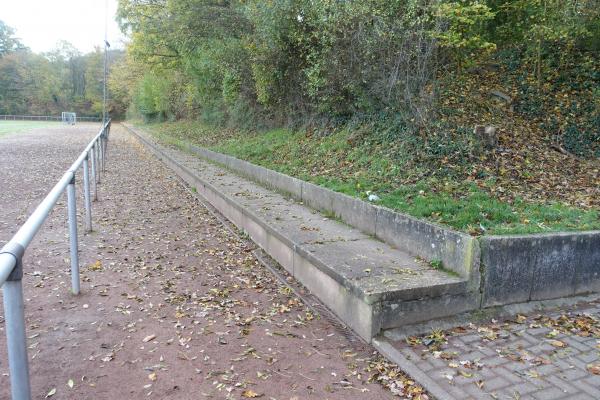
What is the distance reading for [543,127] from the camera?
917cm

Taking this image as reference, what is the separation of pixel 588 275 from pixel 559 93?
23.4 ft

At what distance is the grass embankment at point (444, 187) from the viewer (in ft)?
15.8

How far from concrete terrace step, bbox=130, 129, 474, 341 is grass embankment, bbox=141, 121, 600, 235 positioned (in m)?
0.65

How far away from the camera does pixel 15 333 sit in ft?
6.40

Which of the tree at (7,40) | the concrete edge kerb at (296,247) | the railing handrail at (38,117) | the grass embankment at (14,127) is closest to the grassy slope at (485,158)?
the concrete edge kerb at (296,247)

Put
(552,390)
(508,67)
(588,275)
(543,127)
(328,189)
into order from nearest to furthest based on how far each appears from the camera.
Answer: (552,390) → (588,275) → (328,189) → (543,127) → (508,67)

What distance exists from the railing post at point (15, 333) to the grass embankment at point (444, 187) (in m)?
Result: 3.70

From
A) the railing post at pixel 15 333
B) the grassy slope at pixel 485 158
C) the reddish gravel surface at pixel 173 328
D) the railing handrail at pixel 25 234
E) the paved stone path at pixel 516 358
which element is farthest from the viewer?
the grassy slope at pixel 485 158

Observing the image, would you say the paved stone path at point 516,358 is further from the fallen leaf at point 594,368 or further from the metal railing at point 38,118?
the metal railing at point 38,118

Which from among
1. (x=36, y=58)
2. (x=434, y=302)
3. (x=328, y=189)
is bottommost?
(x=434, y=302)

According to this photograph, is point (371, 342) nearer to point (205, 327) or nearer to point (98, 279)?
point (205, 327)

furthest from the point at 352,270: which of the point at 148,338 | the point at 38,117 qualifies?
the point at 38,117

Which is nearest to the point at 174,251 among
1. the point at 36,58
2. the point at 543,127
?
the point at 543,127

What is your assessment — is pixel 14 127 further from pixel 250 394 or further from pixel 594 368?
pixel 594 368
